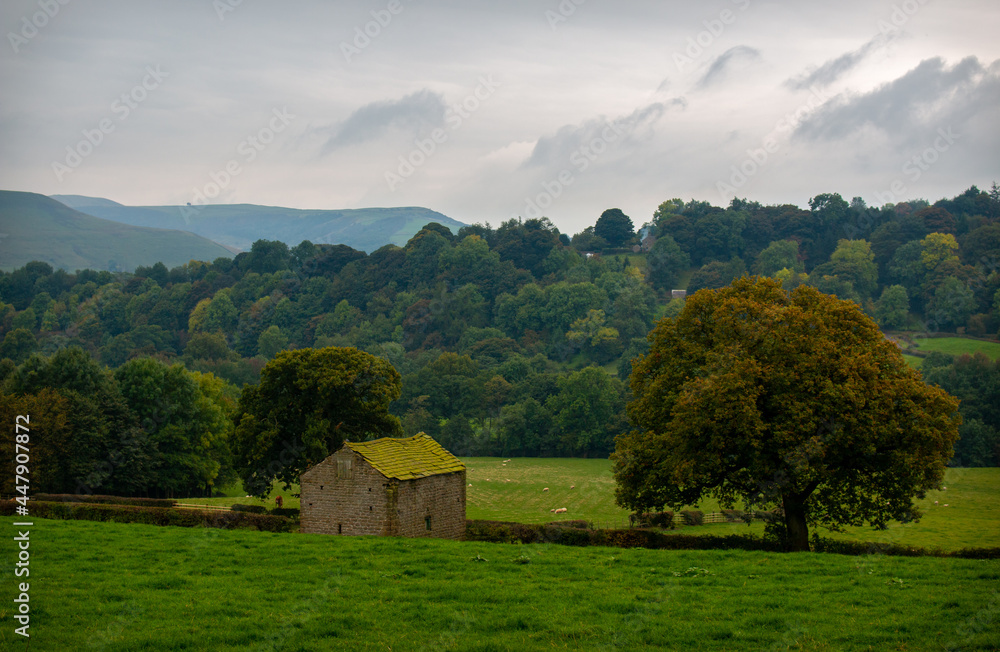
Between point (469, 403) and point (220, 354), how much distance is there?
193ft

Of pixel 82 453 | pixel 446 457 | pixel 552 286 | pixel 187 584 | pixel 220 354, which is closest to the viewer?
pixel 187 584

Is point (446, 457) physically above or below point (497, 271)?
below

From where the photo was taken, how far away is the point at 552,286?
158875 millimetres

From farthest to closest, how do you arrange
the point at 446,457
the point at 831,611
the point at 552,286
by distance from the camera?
1. the point at 552,286
2. the point at 446,457
3. the point at 831,611

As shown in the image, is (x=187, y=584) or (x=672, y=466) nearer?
(x=187, y=584)

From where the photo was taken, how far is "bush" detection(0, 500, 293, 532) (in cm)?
2850

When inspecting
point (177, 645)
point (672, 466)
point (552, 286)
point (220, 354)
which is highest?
point (552, 286)

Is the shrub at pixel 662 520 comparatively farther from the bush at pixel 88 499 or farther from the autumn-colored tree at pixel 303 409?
the bush at pixel 88 499

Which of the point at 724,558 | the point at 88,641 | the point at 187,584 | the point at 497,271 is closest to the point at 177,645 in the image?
the point at 88,641

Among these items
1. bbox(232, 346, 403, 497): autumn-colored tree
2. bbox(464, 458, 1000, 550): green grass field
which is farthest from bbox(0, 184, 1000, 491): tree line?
bbox(232, 346, 403, 497): autumn-colored tree

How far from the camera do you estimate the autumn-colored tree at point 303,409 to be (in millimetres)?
40031

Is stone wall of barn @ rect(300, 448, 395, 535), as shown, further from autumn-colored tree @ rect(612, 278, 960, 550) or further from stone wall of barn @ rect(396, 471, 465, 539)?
autumn-colored tree @ rect(612, 278, 960, 550)

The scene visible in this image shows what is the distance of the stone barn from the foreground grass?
2951mm

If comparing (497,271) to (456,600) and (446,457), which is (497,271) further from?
(456,600)
